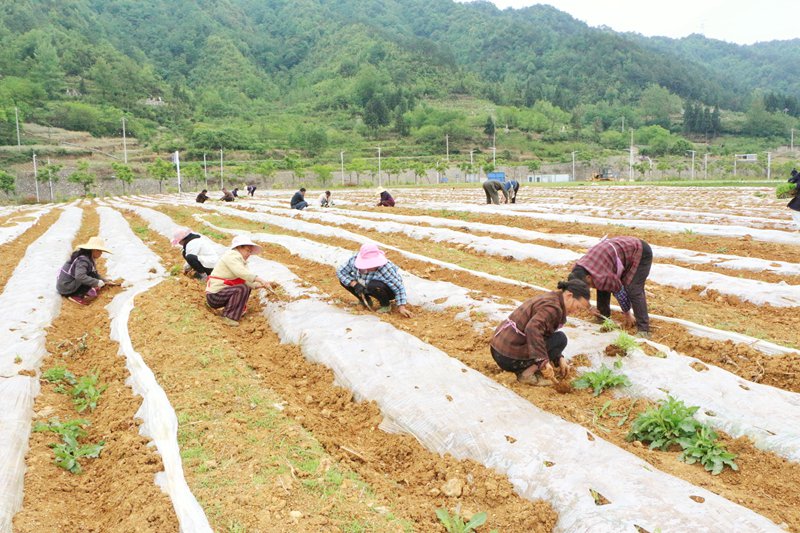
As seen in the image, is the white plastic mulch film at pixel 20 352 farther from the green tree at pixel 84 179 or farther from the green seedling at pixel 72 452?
the green tree at pixel 84 179

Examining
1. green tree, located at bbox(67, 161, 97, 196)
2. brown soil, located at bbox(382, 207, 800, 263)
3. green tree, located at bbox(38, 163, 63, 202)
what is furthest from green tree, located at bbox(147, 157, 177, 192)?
brown soil, located at bbox(382, 207, 800, 263)

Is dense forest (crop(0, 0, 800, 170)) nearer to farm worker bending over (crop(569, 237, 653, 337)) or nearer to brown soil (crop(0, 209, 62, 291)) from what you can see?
brown soil (crop(0, 209, 62, 291))

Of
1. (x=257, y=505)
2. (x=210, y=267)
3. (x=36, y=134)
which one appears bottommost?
(x=257, y=505)

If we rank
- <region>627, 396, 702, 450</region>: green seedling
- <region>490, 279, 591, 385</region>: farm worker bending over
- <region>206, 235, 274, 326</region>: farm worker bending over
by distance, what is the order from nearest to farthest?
<region>627, 396, 702, 450</region>: green seedling
<region>490, 279, 591, 385</region>: farm worker bending over
<region>206, 235, 274, 326</region>: farm worker bending over

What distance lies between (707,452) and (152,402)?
4002 millimetres

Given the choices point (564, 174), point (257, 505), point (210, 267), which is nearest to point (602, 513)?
point (257, 505)

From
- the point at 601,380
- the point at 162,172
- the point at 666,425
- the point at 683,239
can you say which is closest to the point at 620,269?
the point at 601,380

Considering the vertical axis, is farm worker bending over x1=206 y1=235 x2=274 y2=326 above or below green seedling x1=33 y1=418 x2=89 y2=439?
above

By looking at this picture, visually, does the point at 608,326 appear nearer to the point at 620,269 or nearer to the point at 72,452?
the point at 620,269

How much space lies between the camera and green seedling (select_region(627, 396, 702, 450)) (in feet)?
12.9

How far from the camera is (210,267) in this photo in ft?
28.8

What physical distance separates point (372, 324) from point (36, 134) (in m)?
81.5

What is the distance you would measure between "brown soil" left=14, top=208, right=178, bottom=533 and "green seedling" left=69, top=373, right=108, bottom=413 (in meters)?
0.05

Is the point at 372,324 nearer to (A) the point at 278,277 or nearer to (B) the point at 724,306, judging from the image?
(A) the point at 278,277
